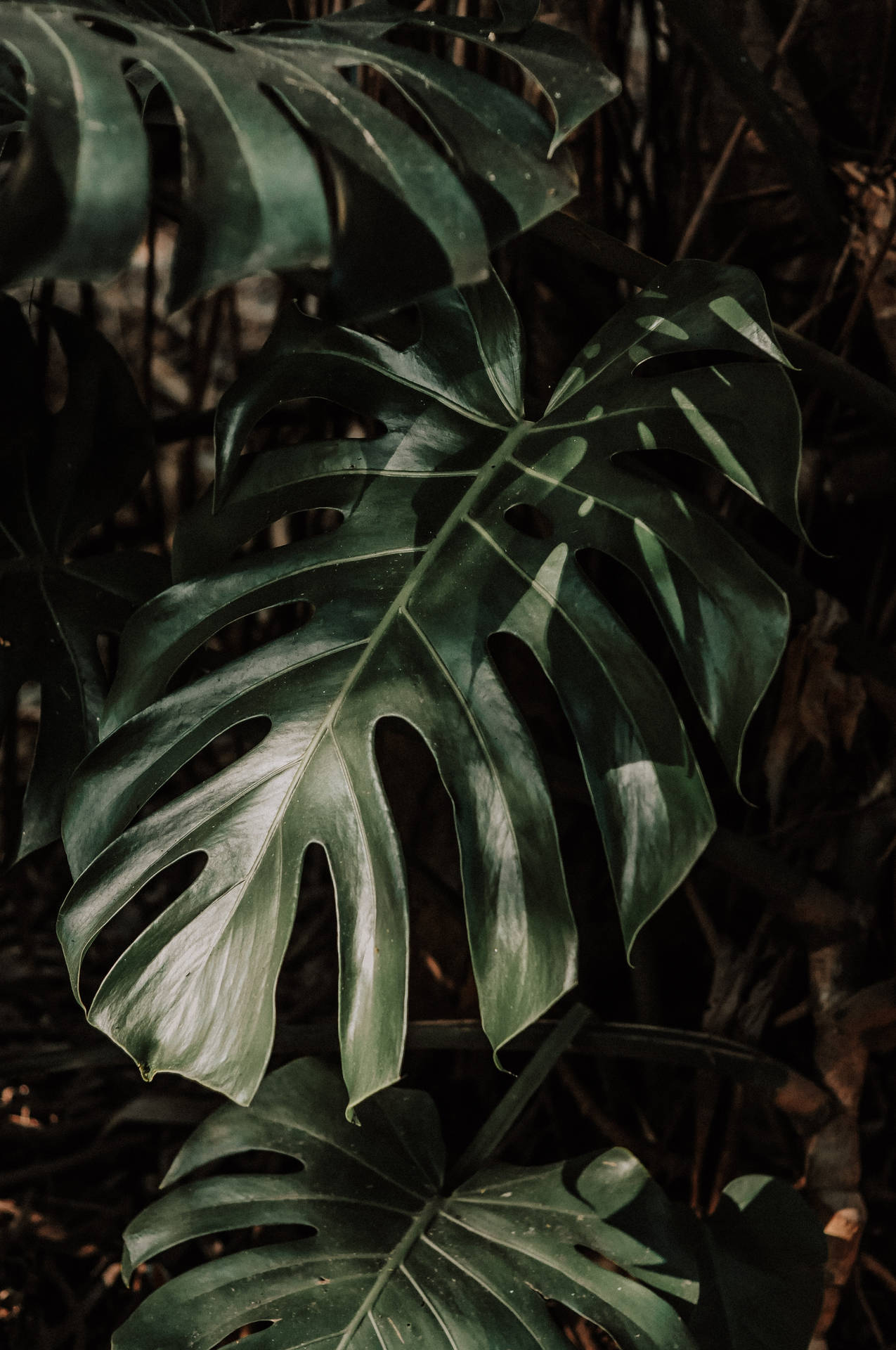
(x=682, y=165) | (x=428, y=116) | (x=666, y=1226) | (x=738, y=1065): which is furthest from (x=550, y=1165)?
(x=682, y=165)

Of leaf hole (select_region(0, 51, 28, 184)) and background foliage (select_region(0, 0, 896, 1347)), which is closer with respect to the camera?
leaf hole (select_region(0, 51, 28, 184))

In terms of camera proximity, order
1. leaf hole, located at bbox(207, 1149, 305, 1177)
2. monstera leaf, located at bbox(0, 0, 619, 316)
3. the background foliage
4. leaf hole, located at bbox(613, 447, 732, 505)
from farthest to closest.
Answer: leaf hole, located at bbox(207, 1149, 305, 1177) < leaf hole, located at bbox(613, 447, 732, 505) < the background foliage < monstera leaf, located at bbox(0, 0, 619, 316)

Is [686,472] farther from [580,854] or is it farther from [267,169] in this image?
[267,169]

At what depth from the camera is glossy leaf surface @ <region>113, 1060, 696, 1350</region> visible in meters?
0.62

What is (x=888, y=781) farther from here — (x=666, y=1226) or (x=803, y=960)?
(x=666, y=1226)

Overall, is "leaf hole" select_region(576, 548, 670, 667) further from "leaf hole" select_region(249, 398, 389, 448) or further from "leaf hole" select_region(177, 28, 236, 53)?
"leaf hole" select_region(177, 28, 236, 53)

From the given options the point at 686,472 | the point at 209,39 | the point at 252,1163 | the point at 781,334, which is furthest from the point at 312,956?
the point at 209,39

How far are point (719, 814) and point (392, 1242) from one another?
719 mm

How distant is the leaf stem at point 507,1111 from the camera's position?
79 cm

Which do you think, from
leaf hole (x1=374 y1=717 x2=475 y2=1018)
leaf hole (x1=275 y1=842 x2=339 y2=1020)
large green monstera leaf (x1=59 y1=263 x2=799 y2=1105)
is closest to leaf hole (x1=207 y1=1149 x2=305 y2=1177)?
leaf hole (x1=275 y1=842 x2=339 y2=1020)

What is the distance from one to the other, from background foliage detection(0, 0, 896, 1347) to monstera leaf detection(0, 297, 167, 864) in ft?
1.00

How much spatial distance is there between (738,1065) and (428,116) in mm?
781

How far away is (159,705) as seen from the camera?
0.63 metres

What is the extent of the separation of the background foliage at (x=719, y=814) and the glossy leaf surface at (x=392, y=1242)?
0.15 metres
